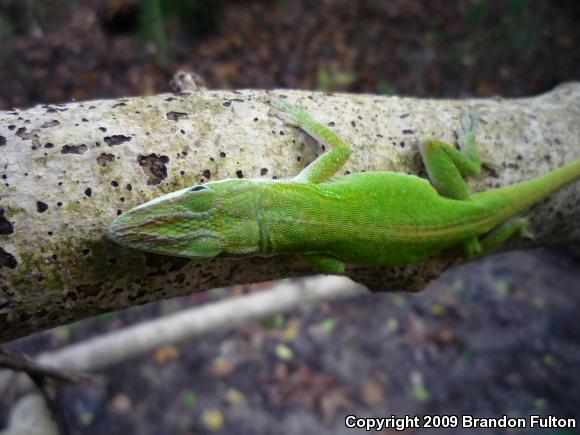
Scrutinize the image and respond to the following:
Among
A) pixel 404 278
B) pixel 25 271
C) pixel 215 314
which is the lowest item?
pixel 215 314

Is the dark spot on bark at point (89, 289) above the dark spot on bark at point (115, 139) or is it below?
below

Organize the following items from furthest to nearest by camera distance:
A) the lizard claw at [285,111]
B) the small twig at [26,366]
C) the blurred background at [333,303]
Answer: the blurred background at [333,303] → the small twig at [26,366] → the lizard claw at [285,111]

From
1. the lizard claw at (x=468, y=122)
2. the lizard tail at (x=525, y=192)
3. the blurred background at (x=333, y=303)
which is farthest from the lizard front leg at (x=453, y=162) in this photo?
the blurred background at (x=333, y=303)

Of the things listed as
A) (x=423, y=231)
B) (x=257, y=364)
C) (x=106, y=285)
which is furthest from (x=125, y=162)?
(x=257, y=364)

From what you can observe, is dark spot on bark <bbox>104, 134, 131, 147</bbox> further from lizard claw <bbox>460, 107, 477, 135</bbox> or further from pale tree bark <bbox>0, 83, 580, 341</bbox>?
lizard claw <bbox>460, 107, 477, 135</bbox>

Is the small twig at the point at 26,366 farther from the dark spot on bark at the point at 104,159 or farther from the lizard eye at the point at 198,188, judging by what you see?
the lizard eye at the point at 198,188

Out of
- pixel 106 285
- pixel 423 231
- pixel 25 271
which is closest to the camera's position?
pixel 25 271

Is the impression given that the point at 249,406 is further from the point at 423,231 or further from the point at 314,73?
the point at 314,73
